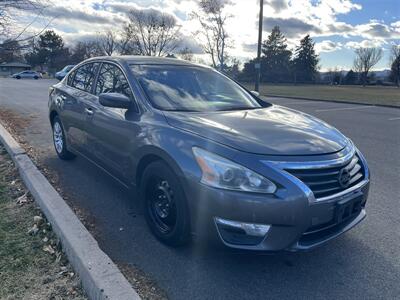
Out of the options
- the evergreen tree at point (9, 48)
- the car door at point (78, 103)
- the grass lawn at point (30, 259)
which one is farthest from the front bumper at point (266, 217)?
the evergreen tree at point (9, 48)

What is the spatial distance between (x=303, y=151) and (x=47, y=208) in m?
2.54

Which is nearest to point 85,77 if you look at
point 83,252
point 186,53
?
point 83,252

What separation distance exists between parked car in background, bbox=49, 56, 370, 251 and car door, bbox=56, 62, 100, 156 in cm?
36

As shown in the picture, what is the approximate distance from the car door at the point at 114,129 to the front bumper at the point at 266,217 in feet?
3.72

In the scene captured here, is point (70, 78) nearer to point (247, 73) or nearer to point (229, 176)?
point (229, 176)

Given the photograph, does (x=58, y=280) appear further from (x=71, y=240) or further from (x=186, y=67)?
(x=186, y=67)

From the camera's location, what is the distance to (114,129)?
3.87 meters

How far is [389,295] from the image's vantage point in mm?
2691

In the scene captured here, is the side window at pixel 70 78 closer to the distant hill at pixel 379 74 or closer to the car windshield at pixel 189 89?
the car windshield at pixel 189 89

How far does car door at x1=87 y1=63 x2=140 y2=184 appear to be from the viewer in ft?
11.9

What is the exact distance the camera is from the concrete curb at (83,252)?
8.17 ft

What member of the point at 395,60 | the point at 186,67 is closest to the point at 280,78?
the point at 395,60

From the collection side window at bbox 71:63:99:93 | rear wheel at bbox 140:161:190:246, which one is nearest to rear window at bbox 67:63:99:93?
side window at bbox 71:63:99:93

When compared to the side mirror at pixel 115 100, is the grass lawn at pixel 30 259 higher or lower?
lower
